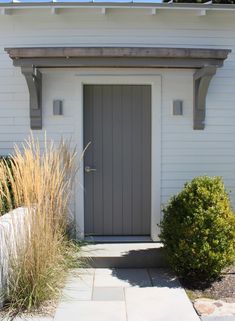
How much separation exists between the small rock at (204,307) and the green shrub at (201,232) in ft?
1.24

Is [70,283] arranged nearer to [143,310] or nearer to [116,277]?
[116,277]

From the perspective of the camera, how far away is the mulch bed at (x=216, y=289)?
4.25 meters

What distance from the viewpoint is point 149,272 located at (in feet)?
16.1

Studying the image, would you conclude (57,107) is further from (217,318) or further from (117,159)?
(217,318)

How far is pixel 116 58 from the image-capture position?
502 cm

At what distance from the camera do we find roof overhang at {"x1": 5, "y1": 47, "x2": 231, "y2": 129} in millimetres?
4906

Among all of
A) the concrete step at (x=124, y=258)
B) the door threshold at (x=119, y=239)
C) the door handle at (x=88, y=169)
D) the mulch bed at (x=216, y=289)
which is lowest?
Result: the mulch bed at (x=216, y=289)

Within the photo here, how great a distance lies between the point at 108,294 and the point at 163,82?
2.80m

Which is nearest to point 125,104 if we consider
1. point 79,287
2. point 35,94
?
point 35,94

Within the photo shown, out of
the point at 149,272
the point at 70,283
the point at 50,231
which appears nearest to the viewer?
the point at 50,231

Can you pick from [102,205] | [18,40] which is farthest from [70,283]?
[18,40]

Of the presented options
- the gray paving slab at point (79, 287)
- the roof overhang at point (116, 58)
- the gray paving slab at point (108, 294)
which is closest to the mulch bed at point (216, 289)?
the gray paving slab at point (108, 294)

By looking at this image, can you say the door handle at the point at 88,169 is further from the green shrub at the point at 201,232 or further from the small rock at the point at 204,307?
the small rock at the point at 204,307

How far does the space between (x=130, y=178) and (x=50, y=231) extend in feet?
6.11
